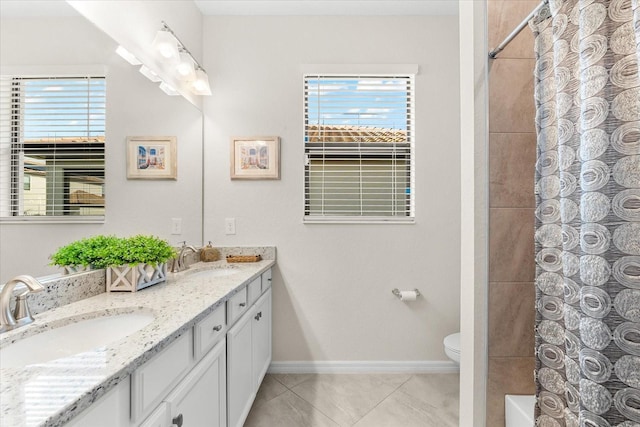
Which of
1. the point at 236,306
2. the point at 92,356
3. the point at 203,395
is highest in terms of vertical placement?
the point at 92,356

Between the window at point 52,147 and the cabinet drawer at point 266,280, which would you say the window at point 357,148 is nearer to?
the cabinet drawer at point 266,280

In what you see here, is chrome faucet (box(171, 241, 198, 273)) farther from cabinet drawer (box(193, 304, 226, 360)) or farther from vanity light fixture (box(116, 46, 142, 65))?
vanity light fixture (box(116, 46, 142, 65))

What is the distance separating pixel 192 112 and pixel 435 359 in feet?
8.71

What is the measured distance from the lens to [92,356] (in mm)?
743

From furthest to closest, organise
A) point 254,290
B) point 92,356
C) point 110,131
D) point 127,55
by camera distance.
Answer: point 254,290 < point 127,55 < point 110,131 < point 92,356

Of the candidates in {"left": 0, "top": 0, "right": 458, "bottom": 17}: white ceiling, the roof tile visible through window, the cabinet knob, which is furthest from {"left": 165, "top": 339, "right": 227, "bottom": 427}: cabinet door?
{"left": 0, "top": 0, "right": 458, "bottom": 17}: white ceiling

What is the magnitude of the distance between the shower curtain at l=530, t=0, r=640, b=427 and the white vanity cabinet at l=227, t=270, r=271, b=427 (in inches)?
52.1

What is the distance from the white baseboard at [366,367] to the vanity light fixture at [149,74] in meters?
2.16

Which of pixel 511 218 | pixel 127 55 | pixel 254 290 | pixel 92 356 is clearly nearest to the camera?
pixel 92 356

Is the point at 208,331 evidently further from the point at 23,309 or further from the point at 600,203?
the point at 600,203

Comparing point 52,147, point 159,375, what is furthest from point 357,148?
point 159,375

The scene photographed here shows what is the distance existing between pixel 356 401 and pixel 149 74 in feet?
7.85

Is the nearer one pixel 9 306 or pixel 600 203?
pixel 600 203

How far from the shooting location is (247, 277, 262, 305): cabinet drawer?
1.83m
